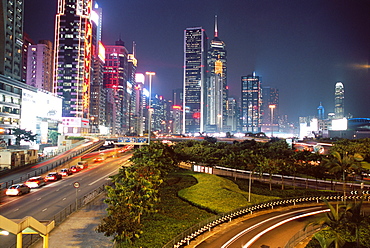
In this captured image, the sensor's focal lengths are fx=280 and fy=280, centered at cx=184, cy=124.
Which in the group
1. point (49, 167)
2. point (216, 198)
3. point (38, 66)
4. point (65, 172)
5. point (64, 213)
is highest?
point (38, 66)

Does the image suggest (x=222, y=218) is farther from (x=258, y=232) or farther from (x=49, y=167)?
(x=49, y=167)

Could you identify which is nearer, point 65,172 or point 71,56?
point 65,172

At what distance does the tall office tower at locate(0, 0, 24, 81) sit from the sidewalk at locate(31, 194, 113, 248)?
9651 centimetres

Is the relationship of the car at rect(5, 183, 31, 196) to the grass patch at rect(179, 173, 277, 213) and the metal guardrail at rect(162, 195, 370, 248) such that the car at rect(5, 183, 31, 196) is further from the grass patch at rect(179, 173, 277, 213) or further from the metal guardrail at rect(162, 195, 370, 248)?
the metal guardrail at rect(162, 195, 370, 248)

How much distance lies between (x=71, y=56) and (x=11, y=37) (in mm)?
43912

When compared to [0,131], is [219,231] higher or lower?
lower

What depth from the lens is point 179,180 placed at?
163 feet

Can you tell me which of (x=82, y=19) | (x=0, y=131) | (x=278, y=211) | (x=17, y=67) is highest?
(x=82, y=19)

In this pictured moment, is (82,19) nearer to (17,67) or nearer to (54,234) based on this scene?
(17,67)

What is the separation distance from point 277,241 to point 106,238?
14.5 metres

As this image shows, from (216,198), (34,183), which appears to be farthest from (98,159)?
(216,198)

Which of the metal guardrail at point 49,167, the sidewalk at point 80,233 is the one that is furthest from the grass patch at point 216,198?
the metal guardrail at point 49,167

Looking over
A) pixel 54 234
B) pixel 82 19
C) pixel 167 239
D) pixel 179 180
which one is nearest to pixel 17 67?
pixel 82 19

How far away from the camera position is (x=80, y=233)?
24125 mm
